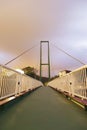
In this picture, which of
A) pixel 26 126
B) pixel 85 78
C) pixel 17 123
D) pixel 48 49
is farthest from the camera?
pixel 48 49

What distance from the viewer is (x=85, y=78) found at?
113 inches

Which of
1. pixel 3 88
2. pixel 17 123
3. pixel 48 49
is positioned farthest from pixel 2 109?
pixel 48 49

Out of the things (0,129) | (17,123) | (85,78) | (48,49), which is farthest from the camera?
(48,49)

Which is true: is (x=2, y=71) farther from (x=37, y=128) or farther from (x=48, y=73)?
(x=48, y=73)

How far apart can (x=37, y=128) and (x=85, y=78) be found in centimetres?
162

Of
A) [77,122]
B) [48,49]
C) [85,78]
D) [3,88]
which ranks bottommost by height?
[77,122]

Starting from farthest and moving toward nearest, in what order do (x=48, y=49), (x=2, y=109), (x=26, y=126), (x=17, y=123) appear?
1. (x=48, y=49)
2. (x=2, y=109)
3. (x=17, y=123)
4. (x=26, y=126)

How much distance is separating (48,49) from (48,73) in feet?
17.5

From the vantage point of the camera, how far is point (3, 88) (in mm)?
2709

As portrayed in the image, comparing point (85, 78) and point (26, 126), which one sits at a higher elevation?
point (85, 78)

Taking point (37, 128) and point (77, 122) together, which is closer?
point (37, 128)

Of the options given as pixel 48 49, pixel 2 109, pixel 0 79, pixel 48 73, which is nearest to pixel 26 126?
pixel 2 109

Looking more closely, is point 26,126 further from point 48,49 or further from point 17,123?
point 48,49

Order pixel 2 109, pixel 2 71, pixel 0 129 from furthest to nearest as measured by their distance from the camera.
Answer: pixel 2 71 < pixel 2 109 < pixel 0 129
